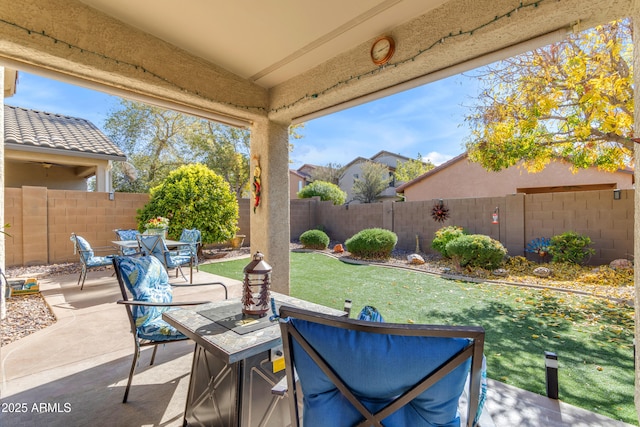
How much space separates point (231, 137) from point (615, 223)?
46.2 ft

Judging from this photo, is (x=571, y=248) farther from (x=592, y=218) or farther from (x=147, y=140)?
(x=147, y=140)

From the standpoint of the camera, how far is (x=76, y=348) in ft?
9.04

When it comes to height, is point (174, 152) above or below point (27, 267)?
above

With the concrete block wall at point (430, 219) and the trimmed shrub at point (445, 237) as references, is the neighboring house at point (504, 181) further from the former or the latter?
the trimmed shrub at point (445, 237)

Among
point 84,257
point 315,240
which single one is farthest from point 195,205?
point 315,240

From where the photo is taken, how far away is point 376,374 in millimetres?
942

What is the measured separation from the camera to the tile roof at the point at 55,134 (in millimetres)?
6770

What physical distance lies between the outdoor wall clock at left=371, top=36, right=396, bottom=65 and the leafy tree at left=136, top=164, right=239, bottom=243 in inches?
259

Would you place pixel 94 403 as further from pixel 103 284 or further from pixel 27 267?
pixel 27 267

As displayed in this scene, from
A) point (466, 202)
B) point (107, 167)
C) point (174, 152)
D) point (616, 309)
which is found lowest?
point (616, 309)

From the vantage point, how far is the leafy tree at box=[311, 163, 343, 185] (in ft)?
81.0

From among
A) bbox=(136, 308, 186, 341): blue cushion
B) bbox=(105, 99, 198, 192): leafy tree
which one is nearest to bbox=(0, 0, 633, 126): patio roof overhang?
bbox=(136, 308, 186, 341): blue cushion

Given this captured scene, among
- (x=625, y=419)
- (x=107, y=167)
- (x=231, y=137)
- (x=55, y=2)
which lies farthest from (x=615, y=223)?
(x=231, y=137)

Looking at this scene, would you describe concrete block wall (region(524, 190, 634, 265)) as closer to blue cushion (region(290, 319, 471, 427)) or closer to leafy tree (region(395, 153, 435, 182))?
blue cushion (region(290, 319, 471, 427))
